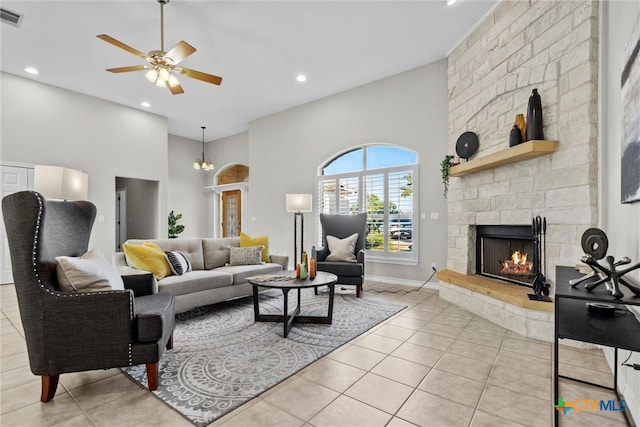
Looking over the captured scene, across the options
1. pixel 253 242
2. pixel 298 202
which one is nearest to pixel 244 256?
pixel 253 242

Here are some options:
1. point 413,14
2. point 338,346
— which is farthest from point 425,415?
point 413,14

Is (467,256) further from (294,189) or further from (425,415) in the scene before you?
(294,189)

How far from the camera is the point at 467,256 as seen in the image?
378 centimetres

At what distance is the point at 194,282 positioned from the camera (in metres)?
3.16

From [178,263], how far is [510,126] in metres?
4.00

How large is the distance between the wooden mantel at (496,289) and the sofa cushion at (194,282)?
2.76 metres

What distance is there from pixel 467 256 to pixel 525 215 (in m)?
Answer: 0.94

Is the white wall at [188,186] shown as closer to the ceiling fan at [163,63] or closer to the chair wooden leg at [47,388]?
the ceiling fan at [163,63]

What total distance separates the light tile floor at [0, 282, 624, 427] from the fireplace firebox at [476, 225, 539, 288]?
2.89 ft

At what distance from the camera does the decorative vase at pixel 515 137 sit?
117 inches

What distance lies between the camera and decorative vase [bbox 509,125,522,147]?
2.97 metres

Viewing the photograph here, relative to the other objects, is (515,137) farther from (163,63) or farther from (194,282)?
(163,63)

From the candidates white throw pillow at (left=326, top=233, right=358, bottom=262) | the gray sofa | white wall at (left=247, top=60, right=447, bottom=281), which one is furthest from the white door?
white throw pillow at (left=326, top=233, right=358, bottom=262)

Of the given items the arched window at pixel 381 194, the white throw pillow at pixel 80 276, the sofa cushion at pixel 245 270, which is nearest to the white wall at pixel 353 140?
the arched window at pixel 381 194
